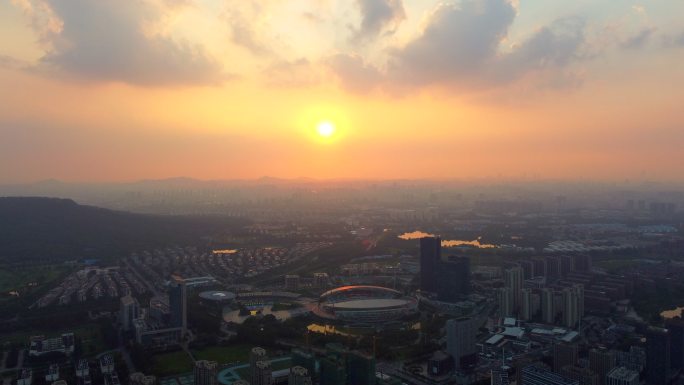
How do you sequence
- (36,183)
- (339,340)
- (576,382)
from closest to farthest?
(576,382)
(339,340)
(36,183)

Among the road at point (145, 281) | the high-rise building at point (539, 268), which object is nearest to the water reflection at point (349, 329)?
the road at point (145, 281)

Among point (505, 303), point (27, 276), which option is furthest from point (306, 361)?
point (27, 276)

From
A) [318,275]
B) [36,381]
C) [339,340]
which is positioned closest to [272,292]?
[318,275]

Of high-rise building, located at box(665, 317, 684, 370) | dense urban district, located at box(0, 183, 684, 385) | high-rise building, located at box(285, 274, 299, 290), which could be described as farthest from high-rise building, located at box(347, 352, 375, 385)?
high-rise building, located at box(285, 274, 299, 290)

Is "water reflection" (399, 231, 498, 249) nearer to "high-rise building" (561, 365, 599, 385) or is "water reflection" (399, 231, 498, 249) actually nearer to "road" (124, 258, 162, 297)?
"road" (124, 258, 162, 297)

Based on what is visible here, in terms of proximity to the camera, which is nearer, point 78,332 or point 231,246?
point 78,332

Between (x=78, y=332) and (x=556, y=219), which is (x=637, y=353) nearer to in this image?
(x=78, y=332)
